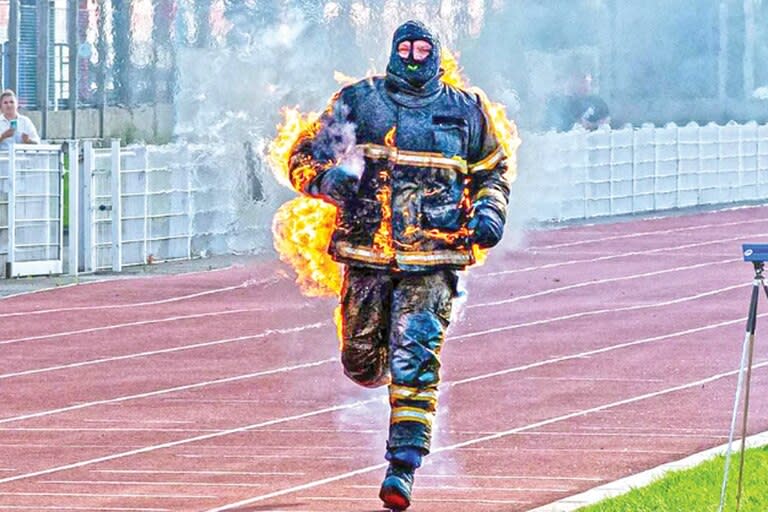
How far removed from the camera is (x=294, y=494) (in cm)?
956

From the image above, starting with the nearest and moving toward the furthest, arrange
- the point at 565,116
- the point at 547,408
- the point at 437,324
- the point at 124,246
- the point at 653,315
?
the point at 437,324
the point at 547,408
the point at 653,315
the point at 124,246
the point at 565,116

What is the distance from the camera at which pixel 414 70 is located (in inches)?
359

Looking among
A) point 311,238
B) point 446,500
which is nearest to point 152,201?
point 311,238

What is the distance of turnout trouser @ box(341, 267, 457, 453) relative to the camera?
9125 millimetres

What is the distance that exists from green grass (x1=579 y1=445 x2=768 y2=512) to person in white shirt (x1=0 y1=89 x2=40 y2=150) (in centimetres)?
1351

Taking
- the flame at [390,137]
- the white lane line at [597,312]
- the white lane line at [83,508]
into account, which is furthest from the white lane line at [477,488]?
the white lane line at [597,312]

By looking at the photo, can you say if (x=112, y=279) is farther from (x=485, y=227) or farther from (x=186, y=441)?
(x=485, y=227)

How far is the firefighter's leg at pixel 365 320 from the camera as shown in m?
9.27

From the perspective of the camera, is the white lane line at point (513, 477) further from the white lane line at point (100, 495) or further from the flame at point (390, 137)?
the flame at point (390, 137)

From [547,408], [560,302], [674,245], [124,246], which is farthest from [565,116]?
[547,408]

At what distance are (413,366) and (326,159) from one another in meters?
0.94

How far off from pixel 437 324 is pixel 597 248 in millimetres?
18366

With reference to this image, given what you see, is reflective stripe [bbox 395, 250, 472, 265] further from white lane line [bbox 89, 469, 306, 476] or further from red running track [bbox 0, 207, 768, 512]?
white lane line [bbox 89, 469, 306, 476]

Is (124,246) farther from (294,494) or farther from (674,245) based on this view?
(294,494)
